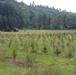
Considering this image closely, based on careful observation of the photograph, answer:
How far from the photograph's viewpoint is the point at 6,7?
108312mm

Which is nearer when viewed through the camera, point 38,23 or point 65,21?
point 65,21

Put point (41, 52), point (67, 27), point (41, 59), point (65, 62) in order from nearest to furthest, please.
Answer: point (65, 62) → point (41, 59) → point (41, 52) → point (67, 27)

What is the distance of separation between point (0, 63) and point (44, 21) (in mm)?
87355

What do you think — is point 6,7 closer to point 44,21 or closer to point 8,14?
point 8,14

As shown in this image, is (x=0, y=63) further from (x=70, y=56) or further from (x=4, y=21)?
(x=4, y=21)

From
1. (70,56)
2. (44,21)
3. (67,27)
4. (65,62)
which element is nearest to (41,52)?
(70,56)

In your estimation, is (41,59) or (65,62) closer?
(65,62)

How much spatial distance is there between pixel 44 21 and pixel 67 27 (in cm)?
1468

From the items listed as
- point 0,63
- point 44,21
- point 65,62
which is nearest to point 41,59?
point 65,62

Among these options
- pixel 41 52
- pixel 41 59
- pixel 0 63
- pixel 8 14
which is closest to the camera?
pixel 0 63

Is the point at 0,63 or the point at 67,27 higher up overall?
the point at 0,63

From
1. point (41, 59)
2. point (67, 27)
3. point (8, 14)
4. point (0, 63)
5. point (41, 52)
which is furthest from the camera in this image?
point (8, 14)

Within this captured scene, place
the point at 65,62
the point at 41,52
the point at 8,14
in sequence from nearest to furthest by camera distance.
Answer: the point at 65,62
the point at 41,52
the point at 8,14

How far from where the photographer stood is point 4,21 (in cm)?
9631
